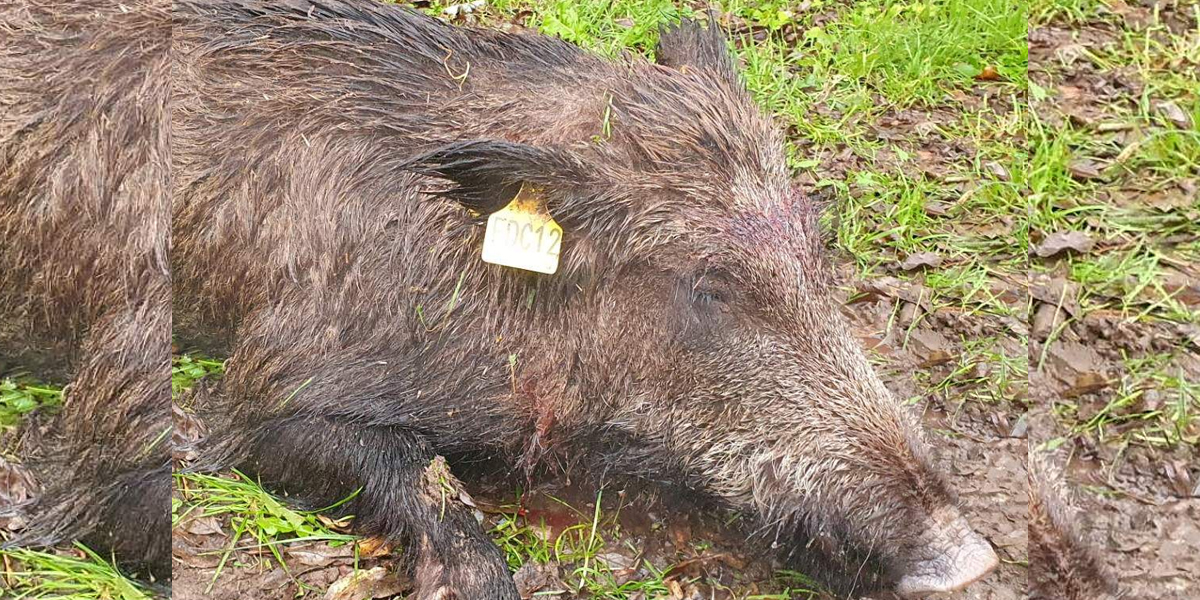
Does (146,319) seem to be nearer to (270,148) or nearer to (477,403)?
(270,148)

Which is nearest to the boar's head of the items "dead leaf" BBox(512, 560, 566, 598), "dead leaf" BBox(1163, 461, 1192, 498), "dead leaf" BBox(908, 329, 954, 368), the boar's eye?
the boar's eye

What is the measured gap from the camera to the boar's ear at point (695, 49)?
84.7 inches

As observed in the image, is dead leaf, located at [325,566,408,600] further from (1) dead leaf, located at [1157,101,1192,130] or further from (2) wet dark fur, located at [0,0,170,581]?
(1) dead leaf, located at [1157,101,1192,130]

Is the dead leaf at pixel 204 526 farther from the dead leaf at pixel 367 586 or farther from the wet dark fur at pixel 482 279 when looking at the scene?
the dead leaf at pixel 367 586

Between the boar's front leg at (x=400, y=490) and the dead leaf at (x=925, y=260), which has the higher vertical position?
the dead leaf at (x=925, y=260)

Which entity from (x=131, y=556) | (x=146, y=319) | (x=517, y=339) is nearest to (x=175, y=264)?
(x=146, y=319)

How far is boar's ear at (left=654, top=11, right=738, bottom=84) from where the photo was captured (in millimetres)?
2152

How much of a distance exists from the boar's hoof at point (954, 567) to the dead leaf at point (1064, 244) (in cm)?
60

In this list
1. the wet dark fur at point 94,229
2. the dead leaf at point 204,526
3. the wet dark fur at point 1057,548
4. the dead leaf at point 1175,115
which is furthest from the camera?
the wet dark fur at point 94,229

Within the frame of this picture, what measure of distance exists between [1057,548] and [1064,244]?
0.64m

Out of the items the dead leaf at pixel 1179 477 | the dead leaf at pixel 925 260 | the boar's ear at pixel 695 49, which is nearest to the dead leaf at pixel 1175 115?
the dead leaf at pixel 925 260

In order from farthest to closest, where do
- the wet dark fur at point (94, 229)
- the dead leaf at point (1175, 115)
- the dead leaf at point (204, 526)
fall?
the wet dark fur at point (94, 229) → the dead leaf at point (204, 526) → the dead leaf at point (1175, 115)

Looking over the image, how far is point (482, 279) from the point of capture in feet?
7.12

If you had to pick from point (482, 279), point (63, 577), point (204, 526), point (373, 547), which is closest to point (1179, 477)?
point (482, 279)
